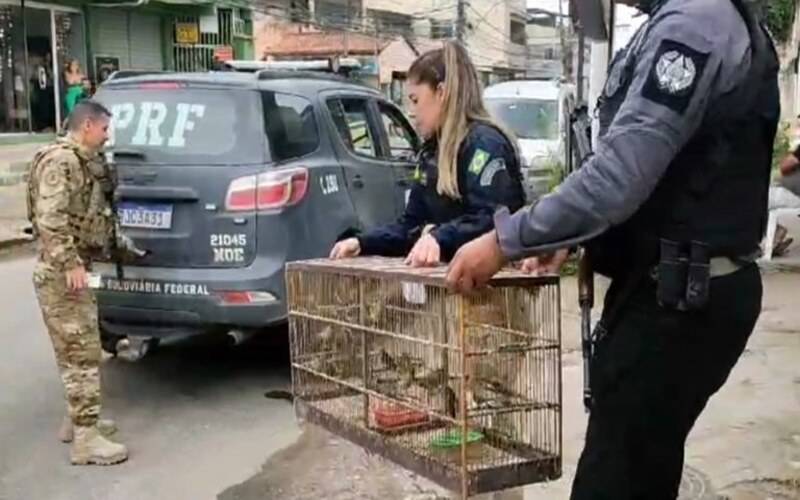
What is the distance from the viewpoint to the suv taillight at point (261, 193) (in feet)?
20.3

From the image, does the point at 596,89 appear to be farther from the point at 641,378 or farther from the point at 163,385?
the point at 641,378

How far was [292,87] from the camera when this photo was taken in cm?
680

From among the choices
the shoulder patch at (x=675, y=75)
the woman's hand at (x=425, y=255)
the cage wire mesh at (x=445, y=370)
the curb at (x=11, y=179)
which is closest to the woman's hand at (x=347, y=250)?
the cage wire mesh at (x=445, y=370)

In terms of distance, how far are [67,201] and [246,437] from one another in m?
1.58

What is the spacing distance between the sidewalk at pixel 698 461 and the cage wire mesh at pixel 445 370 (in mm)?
884

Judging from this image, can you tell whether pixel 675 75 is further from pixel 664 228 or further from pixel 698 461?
pixel 698 461

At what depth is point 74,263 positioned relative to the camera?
17.4ft

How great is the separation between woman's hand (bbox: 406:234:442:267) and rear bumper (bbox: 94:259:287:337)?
309 cm

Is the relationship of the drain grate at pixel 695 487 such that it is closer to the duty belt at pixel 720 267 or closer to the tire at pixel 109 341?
the duty belt at pixel 720 267

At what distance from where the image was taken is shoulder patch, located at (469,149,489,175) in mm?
3684

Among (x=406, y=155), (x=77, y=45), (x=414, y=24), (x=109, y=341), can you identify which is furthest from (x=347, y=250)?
(x=414, y=24)

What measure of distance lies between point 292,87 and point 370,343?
388 centimetres

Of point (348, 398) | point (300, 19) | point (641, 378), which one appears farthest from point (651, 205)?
point (300, 19)

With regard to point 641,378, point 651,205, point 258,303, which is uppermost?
point 651,205
